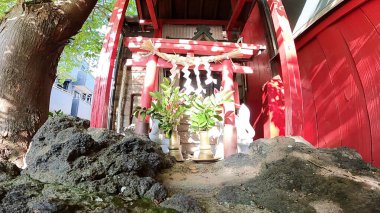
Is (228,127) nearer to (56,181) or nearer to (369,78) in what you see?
(369,78)

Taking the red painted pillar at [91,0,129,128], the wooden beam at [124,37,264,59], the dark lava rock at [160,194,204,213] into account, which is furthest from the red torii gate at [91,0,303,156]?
the dark lava rock at [160,194,204,213]

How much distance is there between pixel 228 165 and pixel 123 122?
4809 millimetres

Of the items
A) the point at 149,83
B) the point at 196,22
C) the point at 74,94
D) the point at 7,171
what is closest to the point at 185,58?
the point at 149,83

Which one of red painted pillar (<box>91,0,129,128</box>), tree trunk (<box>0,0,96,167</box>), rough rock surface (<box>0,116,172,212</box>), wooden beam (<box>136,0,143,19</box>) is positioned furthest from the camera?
wooden beam (<box>136,0,143,19</box>)

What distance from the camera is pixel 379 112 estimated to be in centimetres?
355

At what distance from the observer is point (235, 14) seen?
686 cm

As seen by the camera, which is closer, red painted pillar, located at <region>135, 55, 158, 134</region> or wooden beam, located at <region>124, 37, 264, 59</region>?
red painted pillar, located at <region>135, 55, 158, 134</region>

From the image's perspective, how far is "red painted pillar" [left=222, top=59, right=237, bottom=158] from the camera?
142 inches

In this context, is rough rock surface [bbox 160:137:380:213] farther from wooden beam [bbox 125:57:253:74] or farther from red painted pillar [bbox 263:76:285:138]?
red painted pillar [bbox 263:76:285:138]

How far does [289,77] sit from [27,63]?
367 cm

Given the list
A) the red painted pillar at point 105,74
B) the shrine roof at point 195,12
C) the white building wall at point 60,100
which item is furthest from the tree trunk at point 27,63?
the white building wall at point 60,100

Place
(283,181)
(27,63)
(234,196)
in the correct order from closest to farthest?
(234,196) < (283,181) < (27,63)

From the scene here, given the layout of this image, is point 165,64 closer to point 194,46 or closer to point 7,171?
point 194,46

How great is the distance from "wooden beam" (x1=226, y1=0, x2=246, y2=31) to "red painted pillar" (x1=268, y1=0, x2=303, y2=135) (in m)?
1.85
